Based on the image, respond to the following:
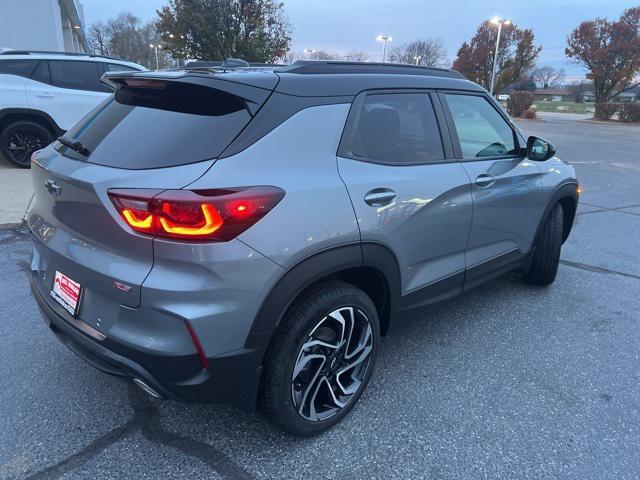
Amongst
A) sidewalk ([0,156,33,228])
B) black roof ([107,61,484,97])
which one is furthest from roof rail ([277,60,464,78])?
sidewalk ([0,156,33,228])

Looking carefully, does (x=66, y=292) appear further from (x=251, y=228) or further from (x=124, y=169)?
(x=251, y=228)

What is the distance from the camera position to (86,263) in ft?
6.75

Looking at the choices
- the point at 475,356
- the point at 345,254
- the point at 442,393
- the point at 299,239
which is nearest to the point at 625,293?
the point at 475,356

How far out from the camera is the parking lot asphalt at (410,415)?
7.35ft

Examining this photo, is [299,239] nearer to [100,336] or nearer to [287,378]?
[287,378]

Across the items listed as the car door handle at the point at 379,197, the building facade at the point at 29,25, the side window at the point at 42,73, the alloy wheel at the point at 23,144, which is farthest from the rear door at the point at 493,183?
the building facade at the point at 29,25

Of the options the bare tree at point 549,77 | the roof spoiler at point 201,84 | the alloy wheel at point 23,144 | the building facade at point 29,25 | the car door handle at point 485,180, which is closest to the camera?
the roof spoiler at point 201,84

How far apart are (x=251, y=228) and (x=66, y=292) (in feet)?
3.20

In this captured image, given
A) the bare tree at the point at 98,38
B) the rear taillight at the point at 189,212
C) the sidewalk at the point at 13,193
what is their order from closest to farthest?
the rear taillight at the point at 189,212, the sidewalk at the point at 13,193, the bare tree at the point at 98,38

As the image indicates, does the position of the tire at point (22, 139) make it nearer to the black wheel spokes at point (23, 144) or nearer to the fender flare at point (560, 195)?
the black wheel spokes at point (23, 144)

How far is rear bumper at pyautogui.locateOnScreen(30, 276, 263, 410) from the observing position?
1.91m

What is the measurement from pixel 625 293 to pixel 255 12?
1211 cm

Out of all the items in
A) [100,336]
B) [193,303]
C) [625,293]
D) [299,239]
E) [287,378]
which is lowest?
[625,293]

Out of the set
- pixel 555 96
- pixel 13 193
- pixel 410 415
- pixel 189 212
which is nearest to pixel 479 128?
pixel 410 415
